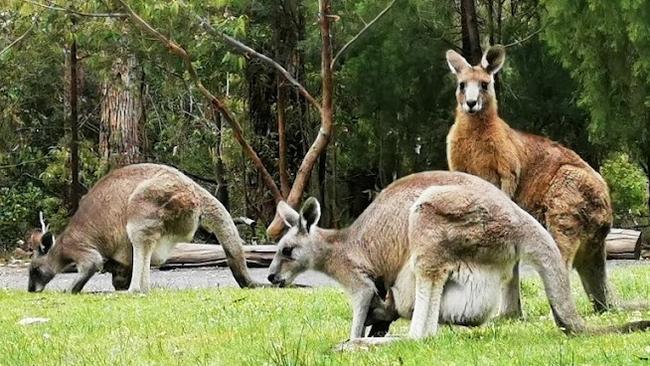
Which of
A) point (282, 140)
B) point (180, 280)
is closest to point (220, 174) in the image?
point (282, 140)

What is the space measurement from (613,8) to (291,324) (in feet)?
27.3

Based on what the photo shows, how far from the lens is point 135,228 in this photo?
11.6m

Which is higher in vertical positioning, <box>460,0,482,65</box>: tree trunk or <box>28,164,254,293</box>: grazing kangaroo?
<box>460,0,482,65</box>: tree trunk

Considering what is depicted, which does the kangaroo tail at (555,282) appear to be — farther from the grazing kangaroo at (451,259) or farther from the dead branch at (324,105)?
the dead branch at (324,105)

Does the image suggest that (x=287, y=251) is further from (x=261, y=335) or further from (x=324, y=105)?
(x=324, y=105)

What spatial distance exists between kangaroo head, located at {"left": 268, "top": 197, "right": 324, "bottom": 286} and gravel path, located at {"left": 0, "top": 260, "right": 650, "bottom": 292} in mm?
6049

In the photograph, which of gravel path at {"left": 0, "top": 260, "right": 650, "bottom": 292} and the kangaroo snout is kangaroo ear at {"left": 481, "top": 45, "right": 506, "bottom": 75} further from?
gravel path at {"left": 0, "top": 260, "right": 650, "bottom": 292}

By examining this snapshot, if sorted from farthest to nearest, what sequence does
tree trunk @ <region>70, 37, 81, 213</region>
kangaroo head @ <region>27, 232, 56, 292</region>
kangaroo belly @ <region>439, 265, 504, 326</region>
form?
tree trunk @ <region>70, 37, 81, 213</region> < kangaroo head @ <region>27, 232, 56, 292</region> < kangaroo belly @ <region>439, 265, 504, 326</region>

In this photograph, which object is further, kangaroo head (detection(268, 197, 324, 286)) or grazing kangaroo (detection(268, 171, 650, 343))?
kangaroo head (detection(268, 197, 324, 286))

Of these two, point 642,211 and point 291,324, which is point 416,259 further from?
point 642,211

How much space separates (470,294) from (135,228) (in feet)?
21.3

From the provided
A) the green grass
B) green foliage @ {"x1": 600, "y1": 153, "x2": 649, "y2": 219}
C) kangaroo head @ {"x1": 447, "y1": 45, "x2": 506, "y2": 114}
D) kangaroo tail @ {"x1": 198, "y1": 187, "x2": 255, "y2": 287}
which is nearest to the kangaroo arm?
the green grass

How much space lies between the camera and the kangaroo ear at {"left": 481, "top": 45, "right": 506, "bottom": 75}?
8.76 metres

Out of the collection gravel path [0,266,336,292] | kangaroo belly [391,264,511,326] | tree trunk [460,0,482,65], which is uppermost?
tree trunk [460,0,482,65]
